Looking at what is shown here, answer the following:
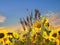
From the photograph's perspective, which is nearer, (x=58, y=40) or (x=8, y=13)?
(x=58, y=40)

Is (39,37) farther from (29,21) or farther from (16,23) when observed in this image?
(16,23)

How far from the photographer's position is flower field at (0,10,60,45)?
1.92 ft

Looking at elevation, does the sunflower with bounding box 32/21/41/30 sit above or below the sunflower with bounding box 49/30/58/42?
above

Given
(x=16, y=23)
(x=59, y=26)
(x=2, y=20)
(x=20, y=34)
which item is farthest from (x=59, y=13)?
(x=20, y=34)

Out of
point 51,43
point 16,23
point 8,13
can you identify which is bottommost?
point 51,43

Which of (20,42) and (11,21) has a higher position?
(11,21)

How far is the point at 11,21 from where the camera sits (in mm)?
1773

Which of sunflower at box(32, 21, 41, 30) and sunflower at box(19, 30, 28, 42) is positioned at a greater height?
sunflower at box(32, 21, 41, 30)

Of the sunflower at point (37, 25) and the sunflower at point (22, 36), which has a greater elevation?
the sunflower at point (37, 25)

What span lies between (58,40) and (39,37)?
0.21 feet

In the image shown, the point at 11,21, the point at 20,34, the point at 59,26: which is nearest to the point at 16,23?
the point at 11,21

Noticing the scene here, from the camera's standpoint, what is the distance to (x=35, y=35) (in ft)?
1.95

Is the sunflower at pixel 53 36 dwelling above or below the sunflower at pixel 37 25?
below

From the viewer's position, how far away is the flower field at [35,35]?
0.58 metres
